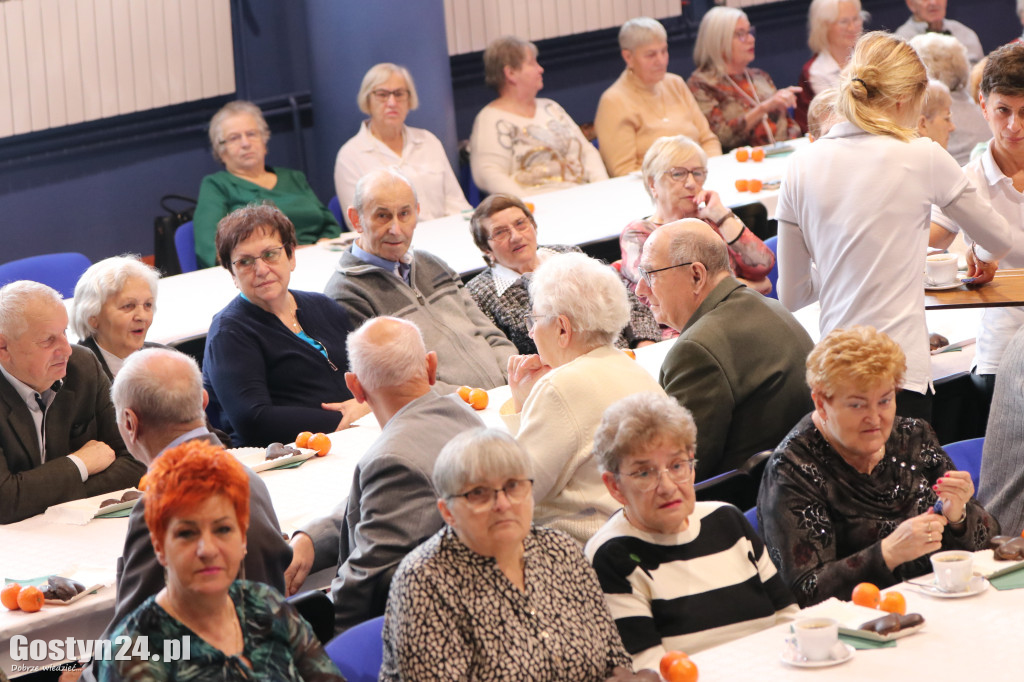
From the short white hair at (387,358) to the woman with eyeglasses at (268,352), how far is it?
3.42 feet

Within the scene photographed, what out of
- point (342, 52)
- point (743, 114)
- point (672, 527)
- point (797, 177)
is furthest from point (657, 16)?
point (672, 527)

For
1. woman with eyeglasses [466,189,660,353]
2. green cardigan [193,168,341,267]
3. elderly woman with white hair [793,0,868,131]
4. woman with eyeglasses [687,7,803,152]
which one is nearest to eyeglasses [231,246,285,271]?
woman with eyeglasses [466,189,660,353]

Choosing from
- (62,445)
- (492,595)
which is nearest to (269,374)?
(62,445)

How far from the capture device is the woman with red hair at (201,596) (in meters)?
2.02

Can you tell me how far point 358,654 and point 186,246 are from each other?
4.01 metres

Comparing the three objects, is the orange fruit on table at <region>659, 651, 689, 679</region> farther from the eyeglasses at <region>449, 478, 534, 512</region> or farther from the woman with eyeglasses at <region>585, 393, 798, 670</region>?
the eyeglasses at <region>449, 478, 534, 512</region>

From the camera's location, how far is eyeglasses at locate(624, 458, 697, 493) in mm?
2400

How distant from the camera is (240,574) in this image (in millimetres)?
2369

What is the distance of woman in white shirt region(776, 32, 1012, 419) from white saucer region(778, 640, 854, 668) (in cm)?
127

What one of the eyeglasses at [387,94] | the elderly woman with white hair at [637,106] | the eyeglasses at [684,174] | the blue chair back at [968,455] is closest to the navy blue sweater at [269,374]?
the eyeglasses at [684,174]

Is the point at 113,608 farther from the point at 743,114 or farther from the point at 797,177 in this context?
the point at 743,114

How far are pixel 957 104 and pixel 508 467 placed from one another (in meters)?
4.74

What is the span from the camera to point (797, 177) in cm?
329

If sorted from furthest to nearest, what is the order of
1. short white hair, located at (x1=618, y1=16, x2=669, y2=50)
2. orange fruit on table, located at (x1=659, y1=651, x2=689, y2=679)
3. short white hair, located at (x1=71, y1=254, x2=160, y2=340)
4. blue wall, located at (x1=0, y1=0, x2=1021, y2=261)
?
short white hair, located at (x1=618, y1=16, x2=669, y2=50), blue wall, located at (x1=0, y1=0, x2=1021, y2=261), short white hair, located at (x1=71, y1=254, x2=160, y2=340), orange fruit on table, located at (x1=659, y1=651, x2=689, y2=679)
